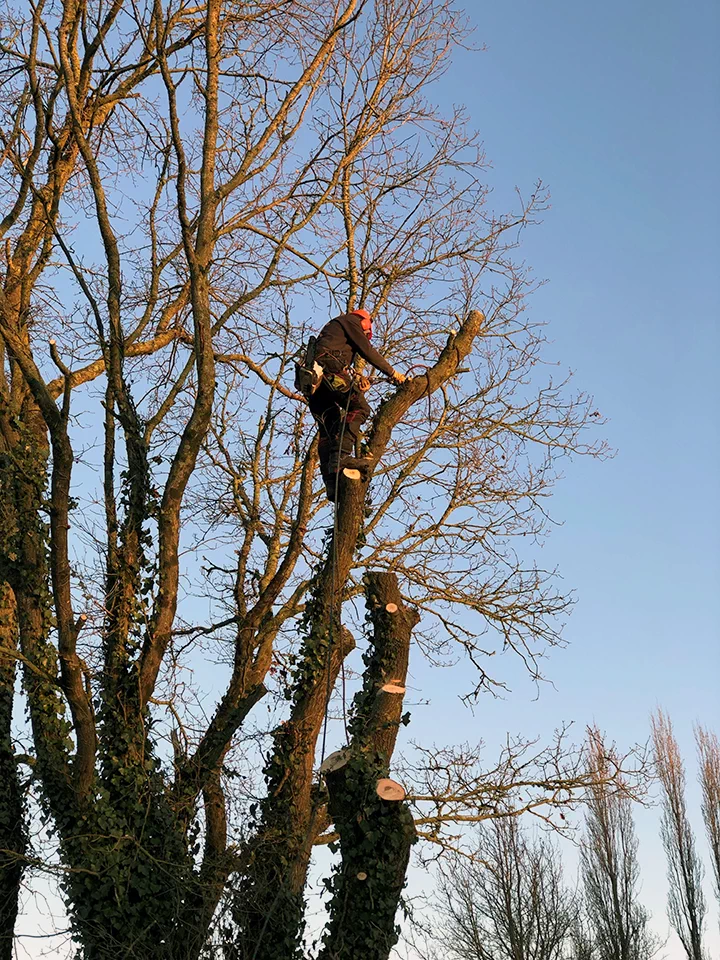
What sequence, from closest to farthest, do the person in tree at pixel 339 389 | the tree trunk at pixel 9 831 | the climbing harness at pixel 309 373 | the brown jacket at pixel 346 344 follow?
the climbing harness at pixel 309 373, the person in tree at pixel 339 389, the brown jacket at pixel 346 344, the tree trunk at pixel 9 831

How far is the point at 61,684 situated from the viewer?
24.6 ft

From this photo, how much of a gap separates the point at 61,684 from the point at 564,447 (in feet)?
17.3

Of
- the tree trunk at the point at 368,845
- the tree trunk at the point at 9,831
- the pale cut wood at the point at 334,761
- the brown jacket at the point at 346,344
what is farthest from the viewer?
the tree trunk at the point at 9,831

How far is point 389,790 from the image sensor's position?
6.16 meters

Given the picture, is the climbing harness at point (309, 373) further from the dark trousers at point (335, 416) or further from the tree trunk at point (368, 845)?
the tree trunk at point (368, 845)

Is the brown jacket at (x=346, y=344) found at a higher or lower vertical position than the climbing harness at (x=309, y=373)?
higher

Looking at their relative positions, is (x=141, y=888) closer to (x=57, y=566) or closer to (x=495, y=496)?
(x=57, y=566)

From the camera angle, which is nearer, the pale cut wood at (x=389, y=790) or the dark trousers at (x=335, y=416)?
the pale cut wood at (x=389, y=790)

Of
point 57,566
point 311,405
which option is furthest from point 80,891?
point 311,405

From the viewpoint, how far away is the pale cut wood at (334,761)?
6.42 meters

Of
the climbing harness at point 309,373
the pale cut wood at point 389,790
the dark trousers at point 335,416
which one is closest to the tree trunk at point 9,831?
the dark trousers at point 335,416

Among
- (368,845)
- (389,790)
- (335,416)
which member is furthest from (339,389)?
(368,845)

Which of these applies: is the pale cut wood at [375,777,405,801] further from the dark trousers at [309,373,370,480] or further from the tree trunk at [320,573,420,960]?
the dark trousers at [309,373,370,480]

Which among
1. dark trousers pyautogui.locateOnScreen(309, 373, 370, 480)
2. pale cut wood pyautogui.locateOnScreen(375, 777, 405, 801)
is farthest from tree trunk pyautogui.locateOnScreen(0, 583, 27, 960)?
pale cut wood pyautogui.locateOnScreen(375, 777, 405, 801)
